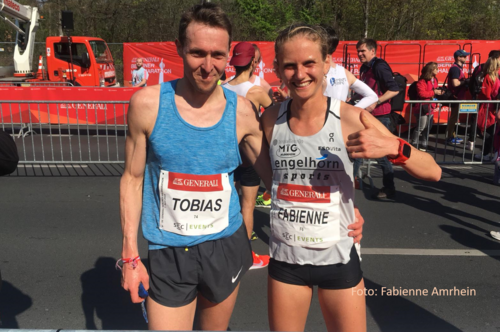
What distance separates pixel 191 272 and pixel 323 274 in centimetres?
64

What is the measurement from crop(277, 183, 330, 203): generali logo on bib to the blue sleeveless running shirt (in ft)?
0.88

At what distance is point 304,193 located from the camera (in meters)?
2.29

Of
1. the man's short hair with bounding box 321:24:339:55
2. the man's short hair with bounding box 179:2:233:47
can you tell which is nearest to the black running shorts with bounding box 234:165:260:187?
A: the man's short hair with bounding box 321:24:339:55

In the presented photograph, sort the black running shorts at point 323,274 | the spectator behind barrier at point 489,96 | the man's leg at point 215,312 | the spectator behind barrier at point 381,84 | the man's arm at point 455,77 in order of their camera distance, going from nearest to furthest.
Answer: the black running shorts at point 323,274 → the man's leg at point 215,312 → the spectator behind barrier at point 381,84 → the spectator behind barrier at point 489,96 → the man's arm at point 455,77

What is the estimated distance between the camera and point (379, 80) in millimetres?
6457

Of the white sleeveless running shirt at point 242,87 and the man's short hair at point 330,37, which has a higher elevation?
the man's short hair at point 330,37

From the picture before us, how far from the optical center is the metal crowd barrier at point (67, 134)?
345 inches

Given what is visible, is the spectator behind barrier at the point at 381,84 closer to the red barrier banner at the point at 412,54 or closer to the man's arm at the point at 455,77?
the man's arm at the point at 455,77

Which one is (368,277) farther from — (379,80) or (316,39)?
(379,80)

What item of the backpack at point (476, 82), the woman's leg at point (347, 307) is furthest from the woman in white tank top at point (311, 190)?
the backpack at point (476, 82)

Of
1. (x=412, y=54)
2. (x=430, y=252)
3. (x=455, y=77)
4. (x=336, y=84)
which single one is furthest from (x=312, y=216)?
(x=412, y=54)

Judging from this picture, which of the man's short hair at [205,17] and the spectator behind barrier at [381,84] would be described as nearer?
the man's short hair at [205,17]

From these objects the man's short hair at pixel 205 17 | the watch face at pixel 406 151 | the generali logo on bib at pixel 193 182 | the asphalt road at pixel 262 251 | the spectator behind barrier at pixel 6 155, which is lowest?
the asphalt road at pixel 262 251

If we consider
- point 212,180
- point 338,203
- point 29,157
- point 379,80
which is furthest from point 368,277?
point 29,157
